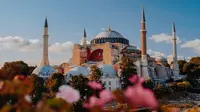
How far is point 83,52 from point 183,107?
21212 millimetres

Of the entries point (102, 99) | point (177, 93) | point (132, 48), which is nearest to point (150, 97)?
point (102, 99)

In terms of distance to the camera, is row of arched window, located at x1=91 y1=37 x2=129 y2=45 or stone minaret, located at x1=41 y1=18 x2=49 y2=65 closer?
stone minaret, located at x1=41 y1=18 x2=49 y2=65

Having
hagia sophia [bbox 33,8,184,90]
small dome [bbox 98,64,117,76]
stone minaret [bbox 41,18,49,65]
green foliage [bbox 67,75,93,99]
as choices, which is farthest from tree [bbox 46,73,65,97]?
stone minaret [bbox 41,18,49,65]

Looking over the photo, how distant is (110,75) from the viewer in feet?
112

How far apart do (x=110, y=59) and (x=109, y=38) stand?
5.80 metres

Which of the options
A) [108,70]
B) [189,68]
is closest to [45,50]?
[108,70]

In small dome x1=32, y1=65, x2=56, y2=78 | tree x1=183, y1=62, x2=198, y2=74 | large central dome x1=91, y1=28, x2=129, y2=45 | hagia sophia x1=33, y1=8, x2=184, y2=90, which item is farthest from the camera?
tree x1=183, y1=62, x2=198, y2=74

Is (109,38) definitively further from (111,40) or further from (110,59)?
(110,59)

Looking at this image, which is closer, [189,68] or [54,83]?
[54,83]

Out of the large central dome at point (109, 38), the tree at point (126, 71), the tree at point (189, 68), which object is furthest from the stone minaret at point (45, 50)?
the tree at point (189, 68)

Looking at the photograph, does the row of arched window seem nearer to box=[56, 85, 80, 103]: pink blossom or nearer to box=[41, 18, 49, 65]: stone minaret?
box=[41, 18, 49, 65]: stone minaret

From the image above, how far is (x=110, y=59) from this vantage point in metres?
39.9

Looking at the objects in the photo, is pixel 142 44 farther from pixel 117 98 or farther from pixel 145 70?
pixel 117 98

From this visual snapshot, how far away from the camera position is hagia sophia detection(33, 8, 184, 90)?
116 ft
